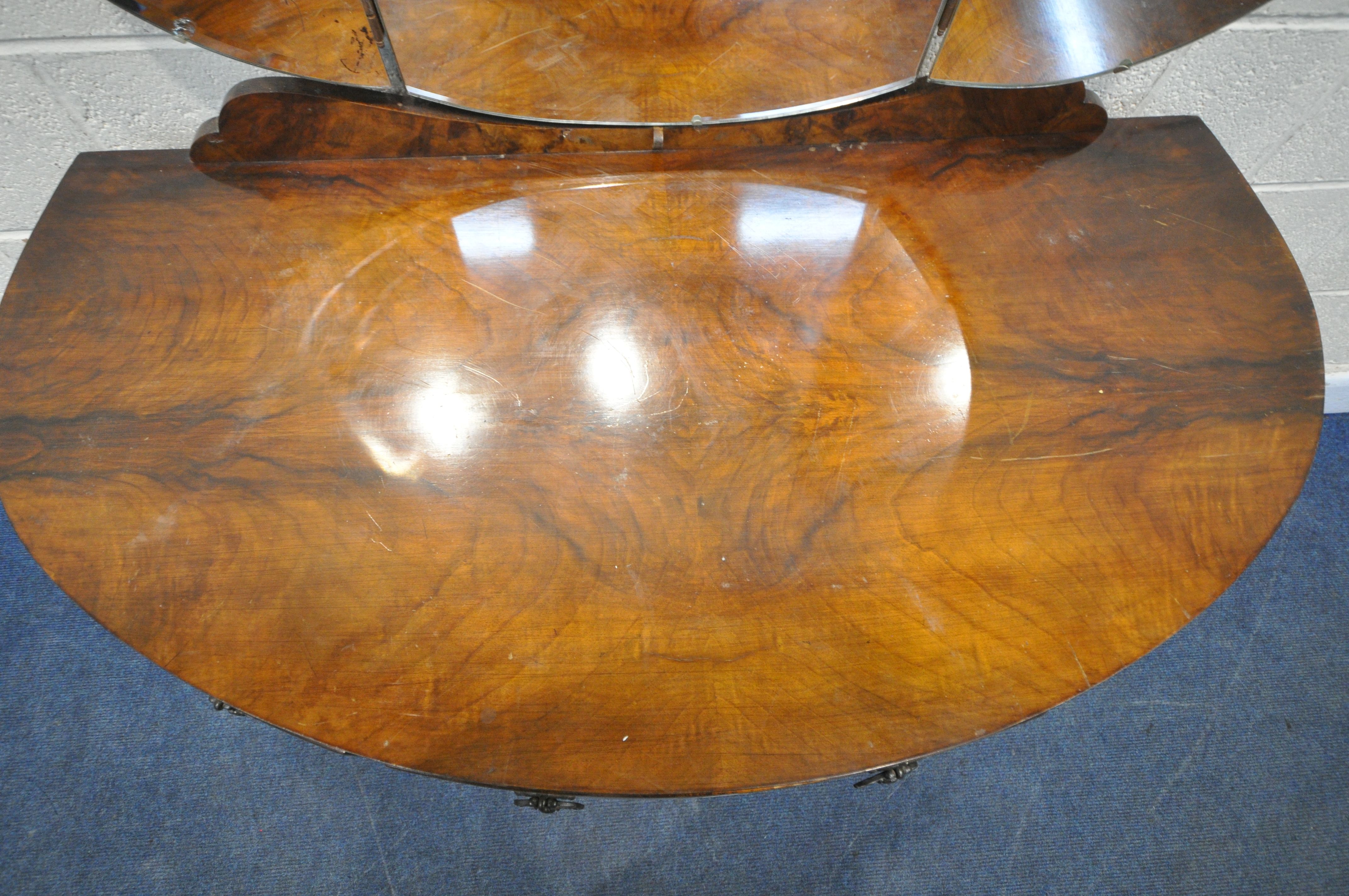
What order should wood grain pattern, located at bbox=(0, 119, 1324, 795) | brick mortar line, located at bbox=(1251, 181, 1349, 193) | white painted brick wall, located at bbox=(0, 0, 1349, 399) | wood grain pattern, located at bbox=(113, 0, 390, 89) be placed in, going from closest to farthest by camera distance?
wood grain pattern, located at bbox=(0, 119, 1324, 795) < wood grain pattern, located at bbox=(113, 0, 390, 89) < white painted brick wall, located at bbox=(0, 0, 1349, 399) < brick mortar line, located at bbox=(1251, 181, 1349, 193)

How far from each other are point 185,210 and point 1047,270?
850mm

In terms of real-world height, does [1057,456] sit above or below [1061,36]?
below

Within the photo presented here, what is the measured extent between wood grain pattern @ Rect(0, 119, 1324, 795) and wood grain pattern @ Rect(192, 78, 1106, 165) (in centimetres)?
2

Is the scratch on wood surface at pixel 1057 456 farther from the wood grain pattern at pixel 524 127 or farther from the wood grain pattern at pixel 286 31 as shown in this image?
the wood grain pattern at pixel 286 31

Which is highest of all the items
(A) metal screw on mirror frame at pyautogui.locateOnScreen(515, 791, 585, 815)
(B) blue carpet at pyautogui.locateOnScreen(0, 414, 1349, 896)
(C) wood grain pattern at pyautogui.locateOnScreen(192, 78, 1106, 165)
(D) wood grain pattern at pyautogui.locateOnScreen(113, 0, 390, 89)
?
(D) wood grain pattern at pyautogui.locateOnScreen(113, 0, 390, 89)

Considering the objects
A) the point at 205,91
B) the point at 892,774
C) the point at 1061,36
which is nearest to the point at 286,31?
the point at 205,91

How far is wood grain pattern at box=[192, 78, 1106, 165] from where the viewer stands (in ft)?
2.57

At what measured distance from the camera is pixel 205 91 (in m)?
0.89

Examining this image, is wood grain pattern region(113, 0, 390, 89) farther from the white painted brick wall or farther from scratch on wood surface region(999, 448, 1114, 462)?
scratch on wood surface region(999, 448, 1114, 462)

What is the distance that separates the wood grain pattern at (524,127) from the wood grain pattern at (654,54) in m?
0.02

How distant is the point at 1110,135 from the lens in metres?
0.87

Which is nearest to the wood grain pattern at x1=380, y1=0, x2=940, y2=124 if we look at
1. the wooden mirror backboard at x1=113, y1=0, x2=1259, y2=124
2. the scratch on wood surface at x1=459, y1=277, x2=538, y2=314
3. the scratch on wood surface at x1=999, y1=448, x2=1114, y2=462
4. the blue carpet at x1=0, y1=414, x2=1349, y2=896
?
the wooden mirror backboard at x1=113, y1=0, x2=1259, y2=124

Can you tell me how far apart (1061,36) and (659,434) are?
562 mm

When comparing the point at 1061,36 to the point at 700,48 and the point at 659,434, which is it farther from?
the point at 659,434
